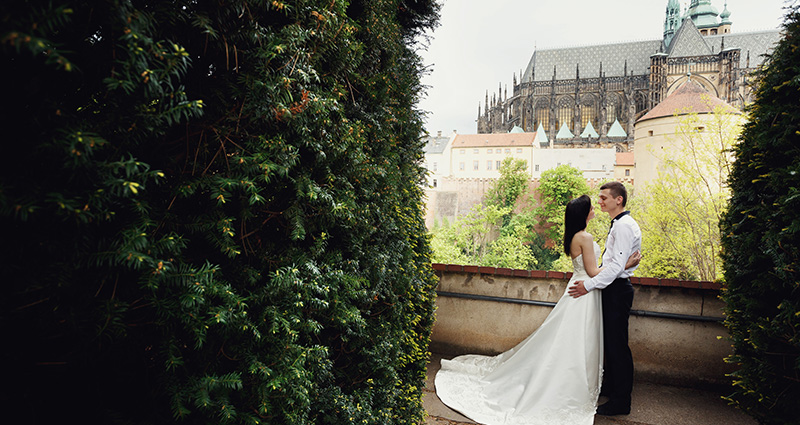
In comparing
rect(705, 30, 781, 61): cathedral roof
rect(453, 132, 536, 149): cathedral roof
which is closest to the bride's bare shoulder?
rect(453, 132, 536, 149): cathedral roof

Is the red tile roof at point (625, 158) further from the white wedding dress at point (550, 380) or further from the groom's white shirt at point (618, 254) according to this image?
the white wedding dress at point (550, 380)

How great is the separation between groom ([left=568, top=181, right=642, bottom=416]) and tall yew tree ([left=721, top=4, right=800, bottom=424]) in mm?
716

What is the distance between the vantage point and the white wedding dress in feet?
11.1

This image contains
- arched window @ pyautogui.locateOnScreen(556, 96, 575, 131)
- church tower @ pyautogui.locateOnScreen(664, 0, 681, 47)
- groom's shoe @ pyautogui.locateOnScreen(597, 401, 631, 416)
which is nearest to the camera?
groom's shoe @ pyautogui.locateOnScreen(597, 401, 631, 416)

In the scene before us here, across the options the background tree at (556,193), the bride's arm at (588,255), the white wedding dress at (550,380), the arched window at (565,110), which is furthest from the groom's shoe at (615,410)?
the arched window at (565,110)

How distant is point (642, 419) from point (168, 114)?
405 centimetres

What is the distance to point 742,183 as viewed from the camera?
319 centimetres

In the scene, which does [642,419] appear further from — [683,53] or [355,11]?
[683,53]

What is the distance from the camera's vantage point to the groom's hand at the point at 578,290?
3.69 meters

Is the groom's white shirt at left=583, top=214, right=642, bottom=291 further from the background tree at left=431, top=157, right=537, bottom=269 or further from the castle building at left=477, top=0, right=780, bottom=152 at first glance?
the castle building at left=477, top=0, right=780, bottom=152

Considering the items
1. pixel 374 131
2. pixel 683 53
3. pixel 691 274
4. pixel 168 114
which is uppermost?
pixel 683 53

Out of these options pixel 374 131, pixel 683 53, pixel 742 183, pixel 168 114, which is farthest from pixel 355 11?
pixel 683 53

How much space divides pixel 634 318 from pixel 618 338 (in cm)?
91

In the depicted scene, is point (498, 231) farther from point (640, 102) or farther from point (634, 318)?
point (634, 318)
